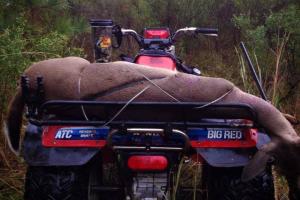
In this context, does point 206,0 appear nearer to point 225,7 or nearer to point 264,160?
point 225,7

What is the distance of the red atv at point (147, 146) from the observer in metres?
3.12

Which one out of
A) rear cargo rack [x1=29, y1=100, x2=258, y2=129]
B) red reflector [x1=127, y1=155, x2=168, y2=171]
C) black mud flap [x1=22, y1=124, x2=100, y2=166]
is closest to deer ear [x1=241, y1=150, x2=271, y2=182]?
rear cargo rack [x1=29, y1=100, x2=258, y2=129]

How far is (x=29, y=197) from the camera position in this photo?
10.8 ft

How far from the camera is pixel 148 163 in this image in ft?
10.4

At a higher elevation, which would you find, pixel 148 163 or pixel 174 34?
pixel 174 34

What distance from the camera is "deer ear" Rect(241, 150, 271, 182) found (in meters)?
2.99

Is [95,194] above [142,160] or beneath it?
beneath

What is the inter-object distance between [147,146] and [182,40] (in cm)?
674

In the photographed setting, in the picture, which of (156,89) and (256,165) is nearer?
(256,165)

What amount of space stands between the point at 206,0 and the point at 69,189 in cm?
717

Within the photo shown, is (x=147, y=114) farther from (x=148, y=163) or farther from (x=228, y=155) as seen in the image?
(x=228, y=155)

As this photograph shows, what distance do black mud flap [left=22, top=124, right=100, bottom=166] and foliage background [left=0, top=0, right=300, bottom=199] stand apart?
54.3 inches

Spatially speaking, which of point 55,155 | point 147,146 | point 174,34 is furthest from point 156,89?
point 174,34

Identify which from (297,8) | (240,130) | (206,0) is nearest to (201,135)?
(240,130)
